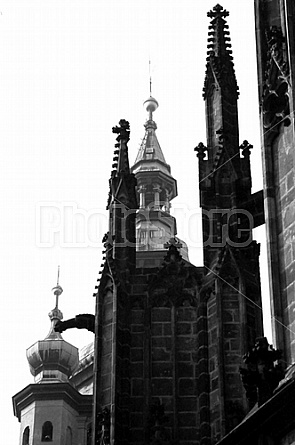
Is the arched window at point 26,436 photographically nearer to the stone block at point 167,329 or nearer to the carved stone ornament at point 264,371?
the stone block at point 167,329

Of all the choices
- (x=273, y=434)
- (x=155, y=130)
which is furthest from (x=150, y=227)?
(x=273, y=434)

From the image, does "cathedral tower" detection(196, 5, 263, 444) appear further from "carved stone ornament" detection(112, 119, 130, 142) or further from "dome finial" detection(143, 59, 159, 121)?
"dome finial" detection(143, 59, 159, 121)

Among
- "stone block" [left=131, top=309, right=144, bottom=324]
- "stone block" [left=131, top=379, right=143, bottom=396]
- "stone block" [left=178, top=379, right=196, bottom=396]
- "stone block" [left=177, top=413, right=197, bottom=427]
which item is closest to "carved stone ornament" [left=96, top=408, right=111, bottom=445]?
"stone block" [left=131, top=379, right=143, bottom=396]

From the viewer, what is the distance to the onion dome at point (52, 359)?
202 feet

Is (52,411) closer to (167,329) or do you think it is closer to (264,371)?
(167,329)

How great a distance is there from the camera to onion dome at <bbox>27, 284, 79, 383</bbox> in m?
61.5

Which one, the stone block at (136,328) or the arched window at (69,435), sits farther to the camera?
the arched window at (69,435)

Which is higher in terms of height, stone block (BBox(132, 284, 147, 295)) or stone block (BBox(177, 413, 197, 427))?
stone block (BBox(132, 284, 147, 295))

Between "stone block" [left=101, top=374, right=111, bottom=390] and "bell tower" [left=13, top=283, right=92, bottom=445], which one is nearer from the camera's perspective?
"stone block" [left=101, top=374, right=111, bottom=390]

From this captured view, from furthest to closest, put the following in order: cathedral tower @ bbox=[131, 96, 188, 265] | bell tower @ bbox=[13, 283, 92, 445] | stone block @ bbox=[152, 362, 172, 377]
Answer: bell tower @ bbox=[13, 283, 92, 445] < cathedral tower @ bbox=[131, 96, 188, 265] < stone block @ bbox=[152, 362, 172, 377]

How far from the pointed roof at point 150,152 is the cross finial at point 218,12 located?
2475cm

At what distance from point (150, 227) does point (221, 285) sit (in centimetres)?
2970

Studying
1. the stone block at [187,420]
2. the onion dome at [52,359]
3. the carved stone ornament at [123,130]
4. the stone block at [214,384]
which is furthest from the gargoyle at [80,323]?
the onion dome at [52,359]

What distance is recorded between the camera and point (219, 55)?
31.6 meters
